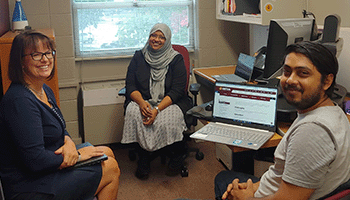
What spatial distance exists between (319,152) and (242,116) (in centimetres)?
100

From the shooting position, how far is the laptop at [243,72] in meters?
3.01

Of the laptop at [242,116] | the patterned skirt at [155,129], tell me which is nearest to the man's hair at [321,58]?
the laptop at [242,116]

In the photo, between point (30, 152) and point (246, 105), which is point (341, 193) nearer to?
point (246, 105)

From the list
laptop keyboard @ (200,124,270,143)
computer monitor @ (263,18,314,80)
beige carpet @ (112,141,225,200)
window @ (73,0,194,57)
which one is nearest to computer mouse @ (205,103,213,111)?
laptop keyboard @ (200,124,270,143)

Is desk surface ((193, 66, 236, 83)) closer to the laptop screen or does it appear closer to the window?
the window

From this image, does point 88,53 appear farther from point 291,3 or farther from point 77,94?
point 291,3

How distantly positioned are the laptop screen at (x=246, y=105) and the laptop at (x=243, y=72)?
31.0 inches

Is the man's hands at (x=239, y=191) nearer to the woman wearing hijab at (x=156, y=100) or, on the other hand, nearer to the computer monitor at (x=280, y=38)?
the computer monitor at (x=280, y=38)

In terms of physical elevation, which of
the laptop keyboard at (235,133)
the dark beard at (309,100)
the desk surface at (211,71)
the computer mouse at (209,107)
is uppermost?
the dark beard at (309,100)

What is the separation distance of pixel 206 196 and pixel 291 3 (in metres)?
1.59

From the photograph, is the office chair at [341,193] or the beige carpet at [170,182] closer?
the office chair at [341,193]

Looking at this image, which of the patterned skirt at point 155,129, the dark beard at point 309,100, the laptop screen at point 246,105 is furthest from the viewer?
the patterned skirt at point 155,129

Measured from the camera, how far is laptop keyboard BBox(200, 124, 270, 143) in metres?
1.97

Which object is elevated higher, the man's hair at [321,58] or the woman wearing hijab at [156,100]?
the man's hair at [321,58]
